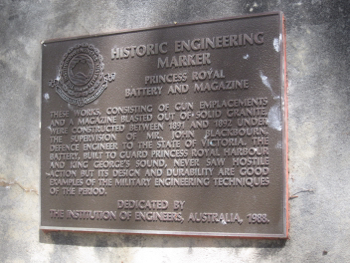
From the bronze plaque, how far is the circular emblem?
0.01m

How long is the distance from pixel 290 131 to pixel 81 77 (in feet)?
6.93

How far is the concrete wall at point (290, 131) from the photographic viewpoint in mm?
3316

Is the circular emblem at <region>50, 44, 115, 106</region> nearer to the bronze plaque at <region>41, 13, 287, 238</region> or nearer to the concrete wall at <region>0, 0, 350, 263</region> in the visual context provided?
the bronze plaque at <region>41, 13, 287, 238</region>

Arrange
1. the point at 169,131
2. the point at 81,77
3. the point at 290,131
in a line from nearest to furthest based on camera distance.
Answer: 1. the point at 290,131
2. the point at 169,131
3. the point at 81,77

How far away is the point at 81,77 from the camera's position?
4.01m

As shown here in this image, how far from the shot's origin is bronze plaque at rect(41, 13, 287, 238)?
134 inches

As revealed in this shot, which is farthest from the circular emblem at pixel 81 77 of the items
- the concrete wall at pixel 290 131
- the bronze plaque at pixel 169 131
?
the concrete wall at pixel 290 131

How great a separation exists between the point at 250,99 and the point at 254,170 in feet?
2.04

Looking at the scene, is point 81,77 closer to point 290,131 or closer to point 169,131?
point 169,131

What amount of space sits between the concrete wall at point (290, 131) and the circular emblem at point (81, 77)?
265mm

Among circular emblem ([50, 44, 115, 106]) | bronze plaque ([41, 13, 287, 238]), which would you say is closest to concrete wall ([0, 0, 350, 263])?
bronze plaque ([41, 13, 287, 238])

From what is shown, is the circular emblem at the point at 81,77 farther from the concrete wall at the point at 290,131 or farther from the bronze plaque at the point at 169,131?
the concrete wall at the point at 290,131

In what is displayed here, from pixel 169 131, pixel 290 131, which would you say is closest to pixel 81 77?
pixel 169 131

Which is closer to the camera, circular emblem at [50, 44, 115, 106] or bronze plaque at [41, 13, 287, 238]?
bronze plaque at [41, 13, 287, 238]
